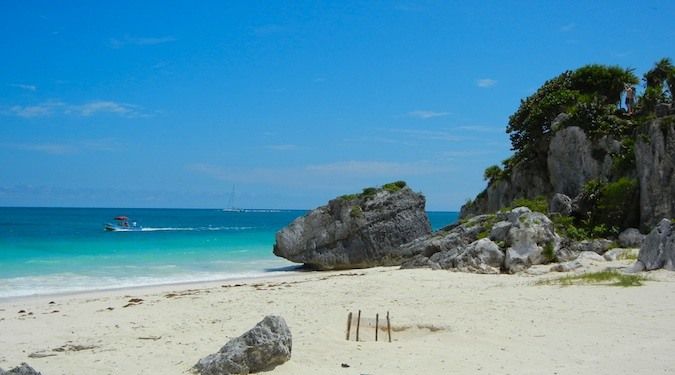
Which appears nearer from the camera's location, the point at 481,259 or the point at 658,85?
the point at 481,259

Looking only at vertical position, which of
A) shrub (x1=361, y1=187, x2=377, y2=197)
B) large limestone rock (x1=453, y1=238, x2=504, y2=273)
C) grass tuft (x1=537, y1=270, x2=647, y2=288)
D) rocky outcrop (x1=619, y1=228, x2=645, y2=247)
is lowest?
grass tuft (x1=537, y1=270, x2=647, y2=288)

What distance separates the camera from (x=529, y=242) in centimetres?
1866

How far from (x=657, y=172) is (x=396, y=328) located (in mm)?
15154

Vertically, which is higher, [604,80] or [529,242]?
[604,80]

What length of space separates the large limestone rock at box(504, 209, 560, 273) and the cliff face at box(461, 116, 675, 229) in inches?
192

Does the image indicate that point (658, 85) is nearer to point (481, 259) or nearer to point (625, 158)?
point (625, 158)

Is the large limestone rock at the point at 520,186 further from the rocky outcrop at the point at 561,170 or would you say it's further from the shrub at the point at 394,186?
the shrub at the point at 394,186

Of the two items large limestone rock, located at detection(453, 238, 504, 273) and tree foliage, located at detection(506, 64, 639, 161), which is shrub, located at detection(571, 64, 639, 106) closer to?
tree foliage, located at detection(506, 64, 639, 161)

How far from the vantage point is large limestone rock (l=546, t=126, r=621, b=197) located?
2641 centimetres

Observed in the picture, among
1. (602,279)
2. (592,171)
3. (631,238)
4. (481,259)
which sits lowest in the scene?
(602,279)

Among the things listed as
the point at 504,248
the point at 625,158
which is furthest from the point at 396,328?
the point at 625,158

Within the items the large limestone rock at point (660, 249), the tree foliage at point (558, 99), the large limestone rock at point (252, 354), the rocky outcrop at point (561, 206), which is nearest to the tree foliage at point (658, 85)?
the tree foliage at point (558, 99)

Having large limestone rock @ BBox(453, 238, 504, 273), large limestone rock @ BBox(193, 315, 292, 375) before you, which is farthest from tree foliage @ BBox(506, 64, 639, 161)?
large limestone rock @ BBox(193, 315, 292, 375)

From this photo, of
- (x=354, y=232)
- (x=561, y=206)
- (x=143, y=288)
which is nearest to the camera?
(x=143, y=288)
